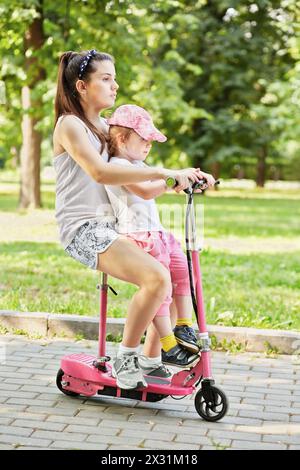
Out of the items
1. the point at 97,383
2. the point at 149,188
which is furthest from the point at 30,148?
the point at 149,188

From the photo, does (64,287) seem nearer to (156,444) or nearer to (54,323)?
(54,323)

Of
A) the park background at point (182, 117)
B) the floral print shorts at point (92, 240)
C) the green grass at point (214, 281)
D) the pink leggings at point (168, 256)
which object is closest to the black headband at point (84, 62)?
the floral print shorts at point (92, 240)

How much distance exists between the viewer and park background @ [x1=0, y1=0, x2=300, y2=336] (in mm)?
7720

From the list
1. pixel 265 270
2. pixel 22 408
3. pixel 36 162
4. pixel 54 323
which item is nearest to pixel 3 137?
pixel 36 162

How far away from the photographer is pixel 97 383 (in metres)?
4.62

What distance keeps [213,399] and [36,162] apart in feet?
49.0

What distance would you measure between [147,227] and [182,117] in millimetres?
19485

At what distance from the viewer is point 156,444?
12.9 ft

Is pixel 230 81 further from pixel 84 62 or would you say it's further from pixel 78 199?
pixel 78 199

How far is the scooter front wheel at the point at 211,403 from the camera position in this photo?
429 centimetres

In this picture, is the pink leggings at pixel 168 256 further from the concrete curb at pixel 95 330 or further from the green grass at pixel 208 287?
the green grass at pixel 208 287

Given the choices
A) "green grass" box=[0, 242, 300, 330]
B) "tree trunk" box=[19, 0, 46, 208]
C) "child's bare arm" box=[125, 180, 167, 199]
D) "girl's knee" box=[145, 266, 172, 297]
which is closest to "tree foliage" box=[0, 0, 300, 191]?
"tree trunk" box=[19, 0, 46, 208]

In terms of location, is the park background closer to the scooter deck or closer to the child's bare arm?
the child's bare arm

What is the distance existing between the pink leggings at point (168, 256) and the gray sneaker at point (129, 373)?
0.28 m
